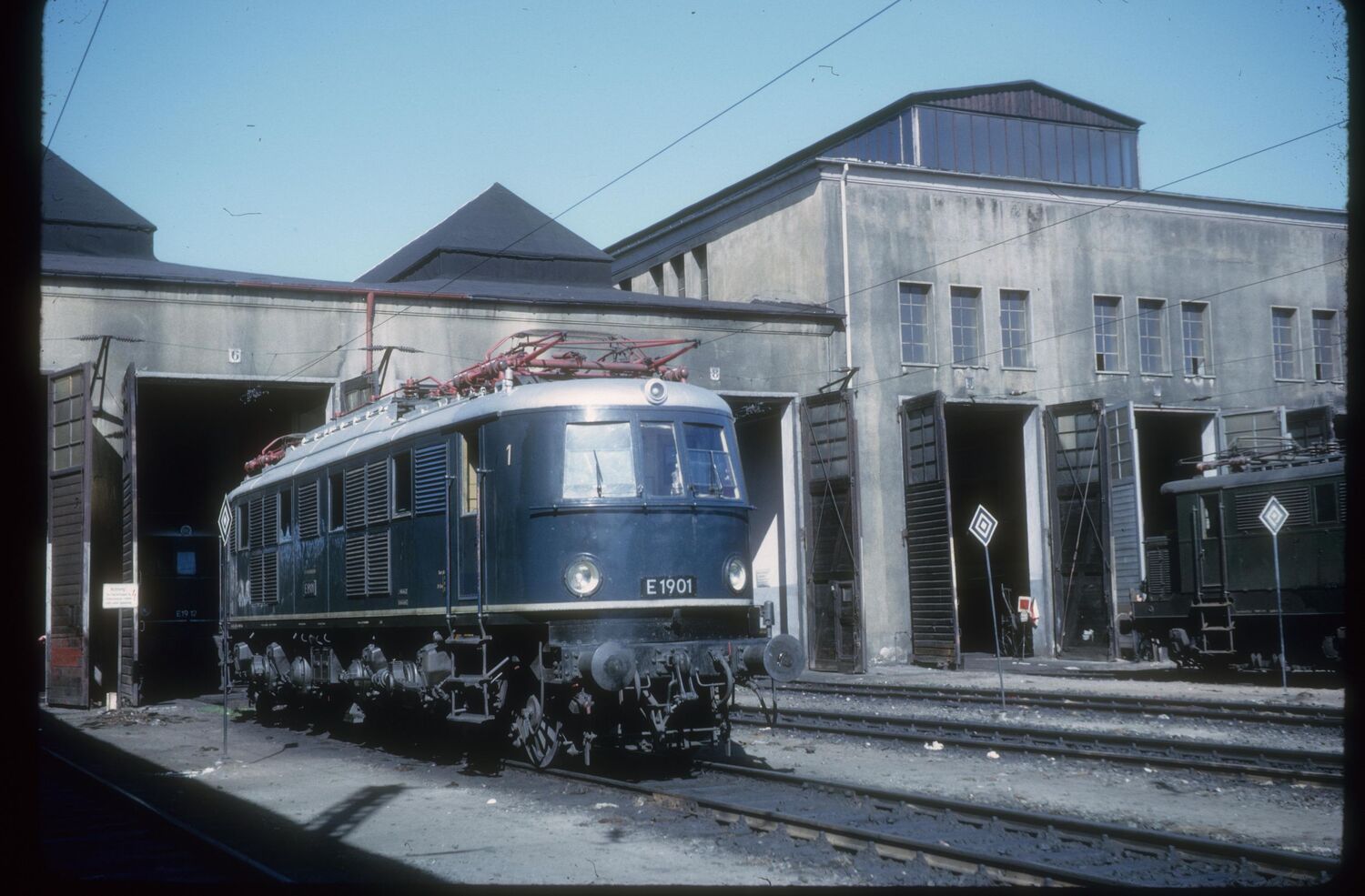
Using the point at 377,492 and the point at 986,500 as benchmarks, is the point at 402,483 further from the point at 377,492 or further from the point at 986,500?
the point at 986,500

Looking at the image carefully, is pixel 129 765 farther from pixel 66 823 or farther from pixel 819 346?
pixel 819 346

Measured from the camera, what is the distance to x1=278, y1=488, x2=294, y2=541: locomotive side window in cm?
1695

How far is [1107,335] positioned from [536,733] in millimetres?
24767

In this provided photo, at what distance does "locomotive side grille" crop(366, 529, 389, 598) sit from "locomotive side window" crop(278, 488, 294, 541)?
3.03 meters

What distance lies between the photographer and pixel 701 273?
36594 mm

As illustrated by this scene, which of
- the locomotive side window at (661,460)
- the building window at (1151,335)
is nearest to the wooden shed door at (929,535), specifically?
the building window at (1151,335)

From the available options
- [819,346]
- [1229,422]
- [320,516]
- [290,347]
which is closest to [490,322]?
[290,347]

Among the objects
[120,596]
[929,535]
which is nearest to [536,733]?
[120,596]

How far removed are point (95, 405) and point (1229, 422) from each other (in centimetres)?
2655

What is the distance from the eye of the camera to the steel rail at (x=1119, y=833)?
7.42m

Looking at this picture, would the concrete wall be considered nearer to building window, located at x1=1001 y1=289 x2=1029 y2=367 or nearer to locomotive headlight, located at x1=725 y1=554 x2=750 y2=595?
building window, located at x1=1001 y1=289 x2=1029 y2=367

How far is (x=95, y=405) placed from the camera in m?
23.3

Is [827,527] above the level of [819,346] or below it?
below

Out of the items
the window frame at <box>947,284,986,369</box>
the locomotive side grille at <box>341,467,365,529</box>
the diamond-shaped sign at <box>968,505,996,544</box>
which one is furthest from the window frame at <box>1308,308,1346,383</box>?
the locomotive side grille at <box>341,467,365,529</box>
